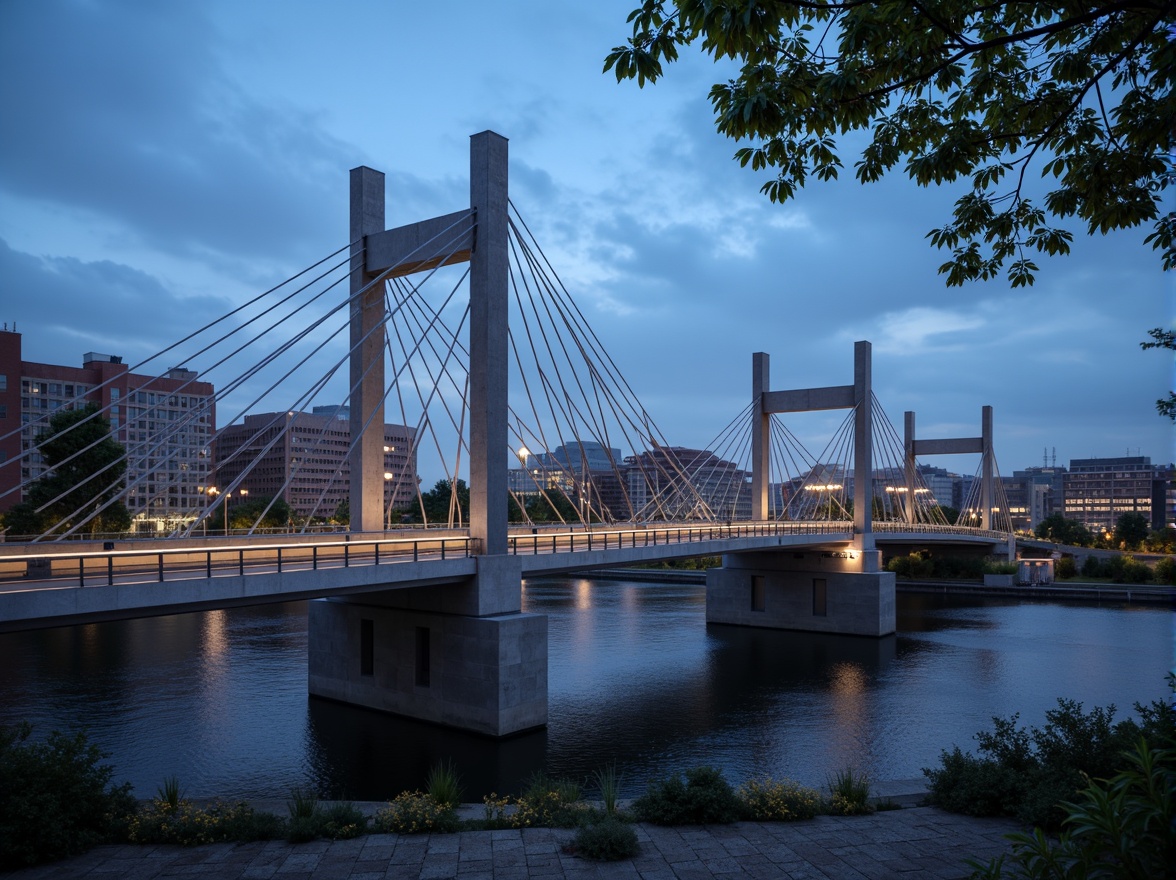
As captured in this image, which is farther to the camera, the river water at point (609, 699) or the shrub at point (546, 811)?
the river water at point (609, 699)

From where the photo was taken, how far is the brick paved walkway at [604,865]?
981 cm

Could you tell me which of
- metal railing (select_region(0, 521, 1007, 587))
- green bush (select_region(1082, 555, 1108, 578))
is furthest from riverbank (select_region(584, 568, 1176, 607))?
metal railing (select_region(0, 521, 1007, 587))

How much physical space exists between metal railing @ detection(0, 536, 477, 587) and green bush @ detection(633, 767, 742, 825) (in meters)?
9.94

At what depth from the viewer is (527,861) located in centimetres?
1030

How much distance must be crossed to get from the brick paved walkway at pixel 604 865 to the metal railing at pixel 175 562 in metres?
6.42

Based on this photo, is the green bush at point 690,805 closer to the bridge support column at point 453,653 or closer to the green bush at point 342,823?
the green bush at point 342,823

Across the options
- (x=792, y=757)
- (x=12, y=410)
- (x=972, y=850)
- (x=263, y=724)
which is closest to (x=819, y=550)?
(x=792, y=757)

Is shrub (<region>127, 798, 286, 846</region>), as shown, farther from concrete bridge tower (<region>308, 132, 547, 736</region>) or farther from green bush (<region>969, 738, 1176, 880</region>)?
concrete bridge tower (<region>308, 132, 547, 736</region>)

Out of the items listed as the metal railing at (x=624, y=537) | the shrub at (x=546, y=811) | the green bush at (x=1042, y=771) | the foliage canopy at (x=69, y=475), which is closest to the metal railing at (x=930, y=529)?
the metal railing at (x=624, y=537)

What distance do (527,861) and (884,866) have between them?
14.6ft

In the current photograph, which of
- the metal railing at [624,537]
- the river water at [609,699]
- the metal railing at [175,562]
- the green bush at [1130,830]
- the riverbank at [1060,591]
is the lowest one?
the riverbank at [1060,591]

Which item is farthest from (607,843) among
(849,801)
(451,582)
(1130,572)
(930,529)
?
(1130,572)

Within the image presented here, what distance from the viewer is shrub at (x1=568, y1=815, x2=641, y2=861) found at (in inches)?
403

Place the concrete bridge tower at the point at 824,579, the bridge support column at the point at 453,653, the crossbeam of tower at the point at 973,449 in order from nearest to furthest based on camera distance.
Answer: the bridge support column at the point at 453,653
the concrete bridge tower at the point at 824,579
the crossbeam of tower at the point at 973,449
